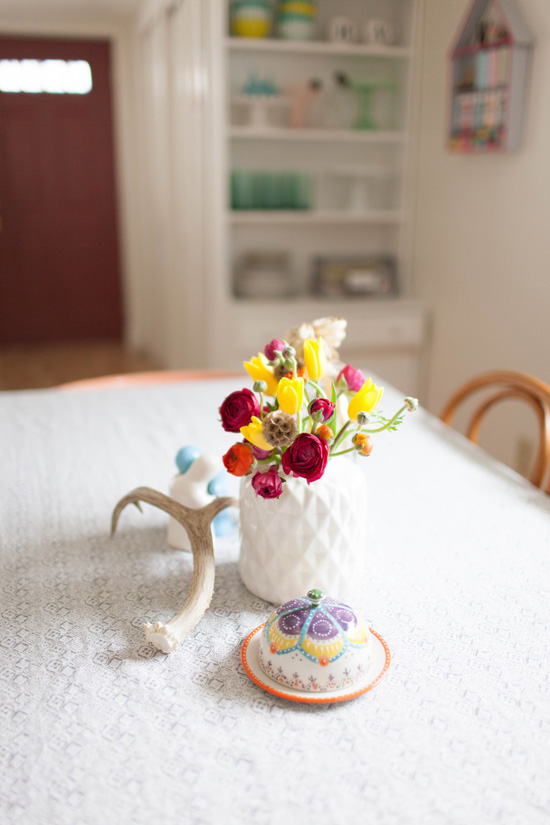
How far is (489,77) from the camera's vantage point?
8.04ft

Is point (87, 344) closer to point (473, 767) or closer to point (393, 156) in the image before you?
point (393, 156)

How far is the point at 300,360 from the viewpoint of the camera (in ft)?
3.44

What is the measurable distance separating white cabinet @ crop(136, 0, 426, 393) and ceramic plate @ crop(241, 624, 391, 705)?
2.34m

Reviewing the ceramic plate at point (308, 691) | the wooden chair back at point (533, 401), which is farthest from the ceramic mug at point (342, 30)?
the ceramic plate at point (308, 691)

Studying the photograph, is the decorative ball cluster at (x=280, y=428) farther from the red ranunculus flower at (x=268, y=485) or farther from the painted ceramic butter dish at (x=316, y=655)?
the painted ceramic butter dish at (x=316, y=655)

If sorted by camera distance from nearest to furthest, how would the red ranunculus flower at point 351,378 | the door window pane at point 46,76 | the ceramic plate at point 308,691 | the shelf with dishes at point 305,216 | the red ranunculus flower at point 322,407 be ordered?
the ceramic plate at point 308,691
the red ranunculus flower at point 322,407
the red ranunculus flower at point 351,378
the shelf with dishes at point 305,216
the door window pane at point 46,76

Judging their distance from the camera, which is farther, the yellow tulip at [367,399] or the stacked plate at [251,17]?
the stacked plate at [251,17]

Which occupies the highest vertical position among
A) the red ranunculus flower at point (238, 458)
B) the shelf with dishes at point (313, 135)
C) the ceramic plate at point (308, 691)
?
the shelf with dishes at point (313, 135)

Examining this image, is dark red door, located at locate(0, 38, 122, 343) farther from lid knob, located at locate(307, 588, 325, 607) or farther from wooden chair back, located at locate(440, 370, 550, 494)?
lid knob, located at locate(307, 588, 325, 607)

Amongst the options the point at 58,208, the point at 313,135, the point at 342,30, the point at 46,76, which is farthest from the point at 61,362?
the point at 342,30

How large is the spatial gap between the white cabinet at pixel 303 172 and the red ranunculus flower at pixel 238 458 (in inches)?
88.5

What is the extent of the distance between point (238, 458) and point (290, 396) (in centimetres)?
10

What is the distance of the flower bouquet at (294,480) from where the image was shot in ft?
2.80

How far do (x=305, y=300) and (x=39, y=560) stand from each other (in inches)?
93.9
